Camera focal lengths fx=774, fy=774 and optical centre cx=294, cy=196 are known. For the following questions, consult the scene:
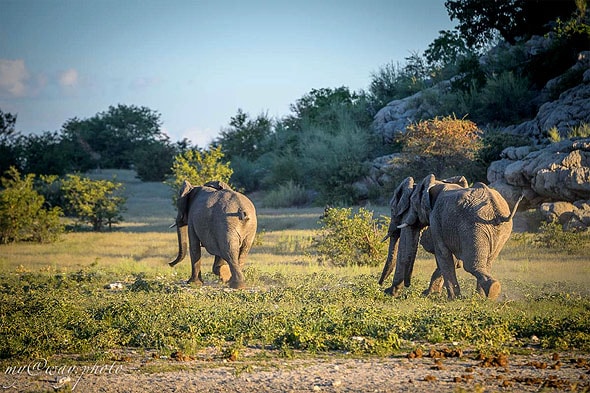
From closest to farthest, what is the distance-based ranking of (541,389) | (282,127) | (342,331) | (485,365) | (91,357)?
(541,389) < (485,365) < (91,357) < (342,331) < (282,127)

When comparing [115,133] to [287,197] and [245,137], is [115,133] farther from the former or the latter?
[287,197]

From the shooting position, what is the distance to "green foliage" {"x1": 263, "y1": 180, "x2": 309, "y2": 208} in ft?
127

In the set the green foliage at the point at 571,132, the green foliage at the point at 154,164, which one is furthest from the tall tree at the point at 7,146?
the green foliage at the point at 571,132

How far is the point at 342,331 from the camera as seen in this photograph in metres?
9.28

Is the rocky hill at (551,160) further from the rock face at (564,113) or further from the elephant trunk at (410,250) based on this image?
the elephant trunk at (410,250)

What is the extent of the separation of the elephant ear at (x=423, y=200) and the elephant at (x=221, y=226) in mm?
3137

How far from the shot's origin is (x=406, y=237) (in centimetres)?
1234

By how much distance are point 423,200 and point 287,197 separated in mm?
27026

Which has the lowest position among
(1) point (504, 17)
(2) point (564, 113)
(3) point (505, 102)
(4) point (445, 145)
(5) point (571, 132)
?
(4) point (445, 145)

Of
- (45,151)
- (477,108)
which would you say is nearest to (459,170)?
(477,108)

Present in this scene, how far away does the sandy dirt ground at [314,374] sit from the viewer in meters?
7.14

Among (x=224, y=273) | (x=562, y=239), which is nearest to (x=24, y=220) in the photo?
(x=224, y=273)

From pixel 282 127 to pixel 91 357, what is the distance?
45.5 metres

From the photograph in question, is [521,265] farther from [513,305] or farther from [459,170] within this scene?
[459,170]
